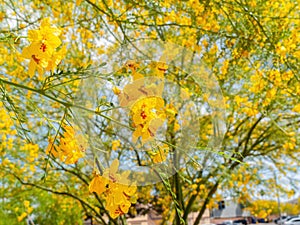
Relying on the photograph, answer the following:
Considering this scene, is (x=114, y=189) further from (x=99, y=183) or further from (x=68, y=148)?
(x=68, y=148)

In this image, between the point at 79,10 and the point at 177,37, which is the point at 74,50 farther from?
the point at 177,37

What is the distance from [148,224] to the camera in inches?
245

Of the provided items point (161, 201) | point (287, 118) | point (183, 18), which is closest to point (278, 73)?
point (183, 18)

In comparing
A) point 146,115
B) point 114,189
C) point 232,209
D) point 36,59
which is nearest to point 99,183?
point 114,189

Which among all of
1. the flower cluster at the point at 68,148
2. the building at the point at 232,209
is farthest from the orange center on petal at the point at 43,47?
the building at the point at 232,209

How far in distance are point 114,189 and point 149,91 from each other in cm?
22

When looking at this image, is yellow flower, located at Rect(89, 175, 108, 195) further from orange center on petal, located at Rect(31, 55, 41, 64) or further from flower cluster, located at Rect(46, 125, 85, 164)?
orange center on petal, located at Rect(31, 55, 41, 64)

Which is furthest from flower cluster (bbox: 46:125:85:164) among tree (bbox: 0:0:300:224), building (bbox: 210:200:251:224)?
building (bbox: 210:200:251:224)

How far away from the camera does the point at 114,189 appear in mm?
877

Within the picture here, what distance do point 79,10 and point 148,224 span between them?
3.66 metres

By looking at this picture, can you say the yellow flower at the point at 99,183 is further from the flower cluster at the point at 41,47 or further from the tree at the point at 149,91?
the flower cluster at the point at 41,47

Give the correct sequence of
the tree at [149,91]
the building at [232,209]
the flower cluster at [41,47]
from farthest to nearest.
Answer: the building at [232,209]
the tree at [149,91]
the flower cluster at [41,47]

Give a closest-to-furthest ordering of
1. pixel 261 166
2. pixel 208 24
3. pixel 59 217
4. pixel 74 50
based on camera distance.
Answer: pixel 208 24, pixel 74 50, pixel 261 166, pixel 59 217

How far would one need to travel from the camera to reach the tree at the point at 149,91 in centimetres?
92
